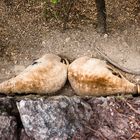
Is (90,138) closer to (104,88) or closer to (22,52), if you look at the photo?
(104,88)

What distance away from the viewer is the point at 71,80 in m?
8.11

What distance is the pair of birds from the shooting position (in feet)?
26.1

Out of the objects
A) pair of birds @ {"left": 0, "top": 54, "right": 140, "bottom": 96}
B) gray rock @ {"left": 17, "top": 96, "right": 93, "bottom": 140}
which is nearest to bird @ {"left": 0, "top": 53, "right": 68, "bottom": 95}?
pair of birds @ {"left": 0, "top": 54, "right": 140, "bottom": 96}

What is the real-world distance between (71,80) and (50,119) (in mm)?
991

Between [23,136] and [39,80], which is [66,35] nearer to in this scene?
[39,80]

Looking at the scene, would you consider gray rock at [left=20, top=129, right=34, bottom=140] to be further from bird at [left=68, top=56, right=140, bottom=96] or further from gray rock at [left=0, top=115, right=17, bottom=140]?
bird at [left=68, top=56, right=140, bottom=96]

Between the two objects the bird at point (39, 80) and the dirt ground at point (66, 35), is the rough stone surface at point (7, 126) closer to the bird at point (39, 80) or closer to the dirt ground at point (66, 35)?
the bird at point (39, 80)

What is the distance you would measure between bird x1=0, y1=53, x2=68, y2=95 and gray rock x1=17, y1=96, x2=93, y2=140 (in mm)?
583

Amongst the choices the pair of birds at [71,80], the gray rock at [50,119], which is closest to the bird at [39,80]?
the pair of birds at [71,80]

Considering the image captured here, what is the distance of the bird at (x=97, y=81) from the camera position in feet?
26.1

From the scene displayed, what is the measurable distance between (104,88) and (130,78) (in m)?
0.52

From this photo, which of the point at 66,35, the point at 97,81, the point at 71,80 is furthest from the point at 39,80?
the point at 66,35

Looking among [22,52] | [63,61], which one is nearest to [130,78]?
[63,61]

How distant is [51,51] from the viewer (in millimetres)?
8594
